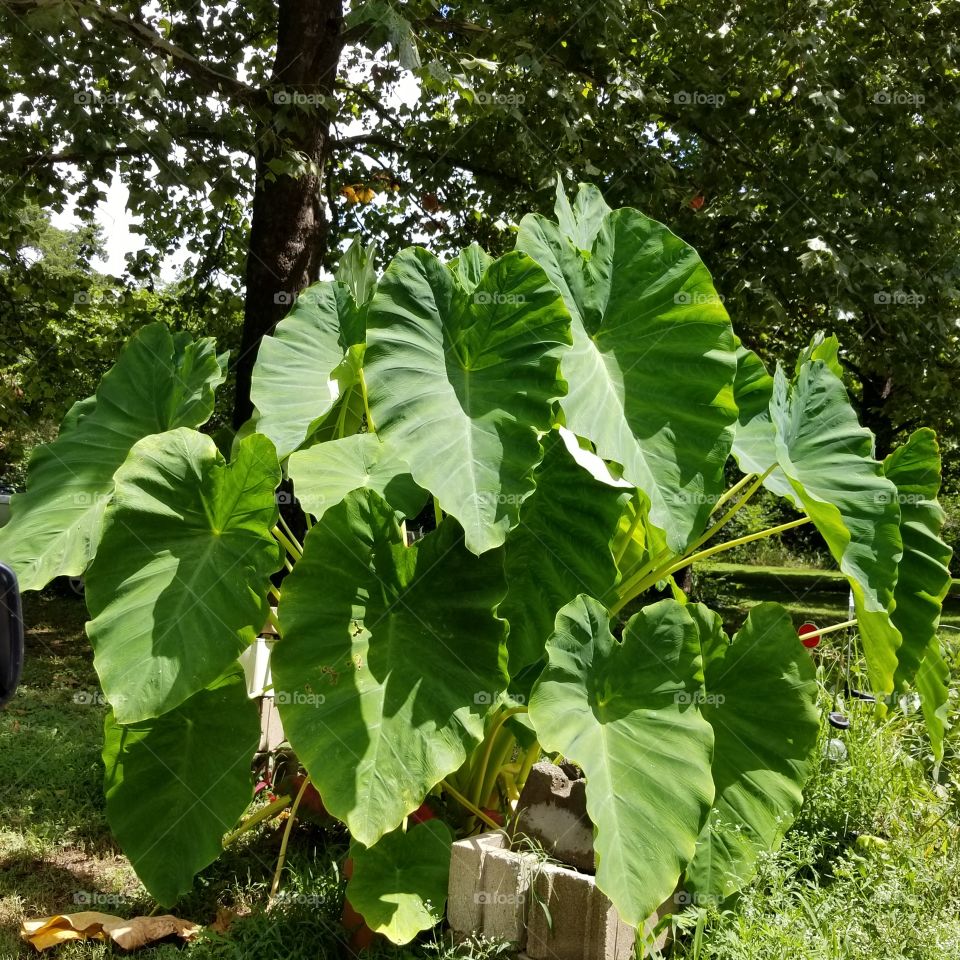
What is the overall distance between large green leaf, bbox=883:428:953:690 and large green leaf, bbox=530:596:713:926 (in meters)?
1.00

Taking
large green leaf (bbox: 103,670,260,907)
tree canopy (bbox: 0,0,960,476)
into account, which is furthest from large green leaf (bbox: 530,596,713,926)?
tree canopy (bbox: 0,0,960,476)

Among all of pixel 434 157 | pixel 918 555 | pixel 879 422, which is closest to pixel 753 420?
pixel 918 555

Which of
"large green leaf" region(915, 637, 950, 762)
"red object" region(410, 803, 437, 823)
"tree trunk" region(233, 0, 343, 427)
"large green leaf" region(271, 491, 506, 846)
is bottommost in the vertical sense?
"red object" region(410, 803, 437, 823)

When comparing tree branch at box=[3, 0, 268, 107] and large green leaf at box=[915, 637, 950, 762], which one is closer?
large green leaf at box=[915, 637, 950, 762]

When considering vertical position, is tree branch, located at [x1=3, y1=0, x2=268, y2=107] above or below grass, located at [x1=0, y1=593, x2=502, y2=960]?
above

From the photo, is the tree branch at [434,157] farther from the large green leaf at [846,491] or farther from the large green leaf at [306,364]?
the large green leaf at [846,491]

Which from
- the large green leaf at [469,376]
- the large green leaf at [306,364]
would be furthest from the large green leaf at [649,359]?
the large green leaf at [306,364]

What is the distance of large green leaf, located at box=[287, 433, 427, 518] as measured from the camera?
7.45 ft

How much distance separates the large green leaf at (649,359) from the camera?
2223 mm

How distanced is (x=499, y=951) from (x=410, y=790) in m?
0.53

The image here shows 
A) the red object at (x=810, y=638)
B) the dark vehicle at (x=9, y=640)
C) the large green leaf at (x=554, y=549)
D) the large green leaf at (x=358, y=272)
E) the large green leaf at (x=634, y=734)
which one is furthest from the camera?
the large green leaf at (x=358, y=272)

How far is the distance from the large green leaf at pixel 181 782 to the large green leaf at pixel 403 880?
396 millimetres

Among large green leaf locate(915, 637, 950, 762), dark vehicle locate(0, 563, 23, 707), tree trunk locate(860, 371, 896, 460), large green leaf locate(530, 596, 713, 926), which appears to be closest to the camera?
dark vehicle locate(0, 563, 23, 707)

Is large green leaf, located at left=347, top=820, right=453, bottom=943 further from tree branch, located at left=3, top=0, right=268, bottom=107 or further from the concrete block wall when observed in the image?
tree branch, located at left=3, top=0, right=268, bottom=107
